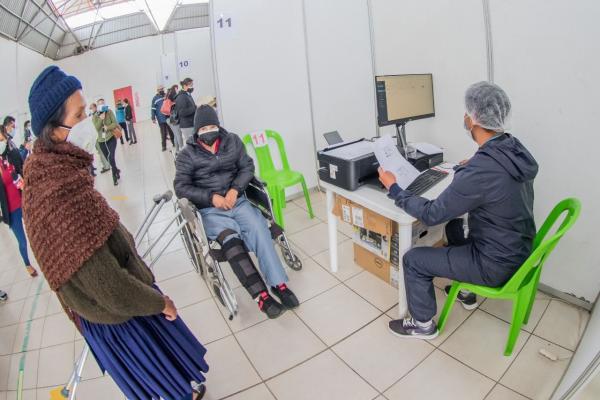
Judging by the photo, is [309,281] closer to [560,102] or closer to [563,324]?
[563,324]

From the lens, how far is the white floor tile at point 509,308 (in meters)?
1.77

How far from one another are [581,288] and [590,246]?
0.93ft

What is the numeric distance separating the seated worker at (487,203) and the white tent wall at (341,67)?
1.75m

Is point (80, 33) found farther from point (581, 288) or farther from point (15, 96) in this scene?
point (581, 288)

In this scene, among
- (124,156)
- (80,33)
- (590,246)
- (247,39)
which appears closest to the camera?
(590,246)

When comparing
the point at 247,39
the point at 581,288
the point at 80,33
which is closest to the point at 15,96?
the point at 80,33

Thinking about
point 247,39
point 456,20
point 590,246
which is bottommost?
point 590,246

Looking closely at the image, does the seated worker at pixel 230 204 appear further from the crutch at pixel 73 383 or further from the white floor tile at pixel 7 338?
the white floor tile at pixel 7 338

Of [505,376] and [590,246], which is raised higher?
[590,246]

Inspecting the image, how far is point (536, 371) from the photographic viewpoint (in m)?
1.49

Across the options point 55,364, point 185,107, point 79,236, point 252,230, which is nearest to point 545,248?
point 252,230

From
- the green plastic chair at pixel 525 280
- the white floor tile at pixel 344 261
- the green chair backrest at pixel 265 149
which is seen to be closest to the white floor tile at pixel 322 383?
the green plastic chair at pixel 525 280

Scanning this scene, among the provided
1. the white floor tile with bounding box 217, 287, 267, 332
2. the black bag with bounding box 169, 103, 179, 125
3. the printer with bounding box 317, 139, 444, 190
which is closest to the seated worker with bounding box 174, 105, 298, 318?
the white floor tile with bounding box 217, 287, 267, 332

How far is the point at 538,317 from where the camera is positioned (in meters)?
1.79
